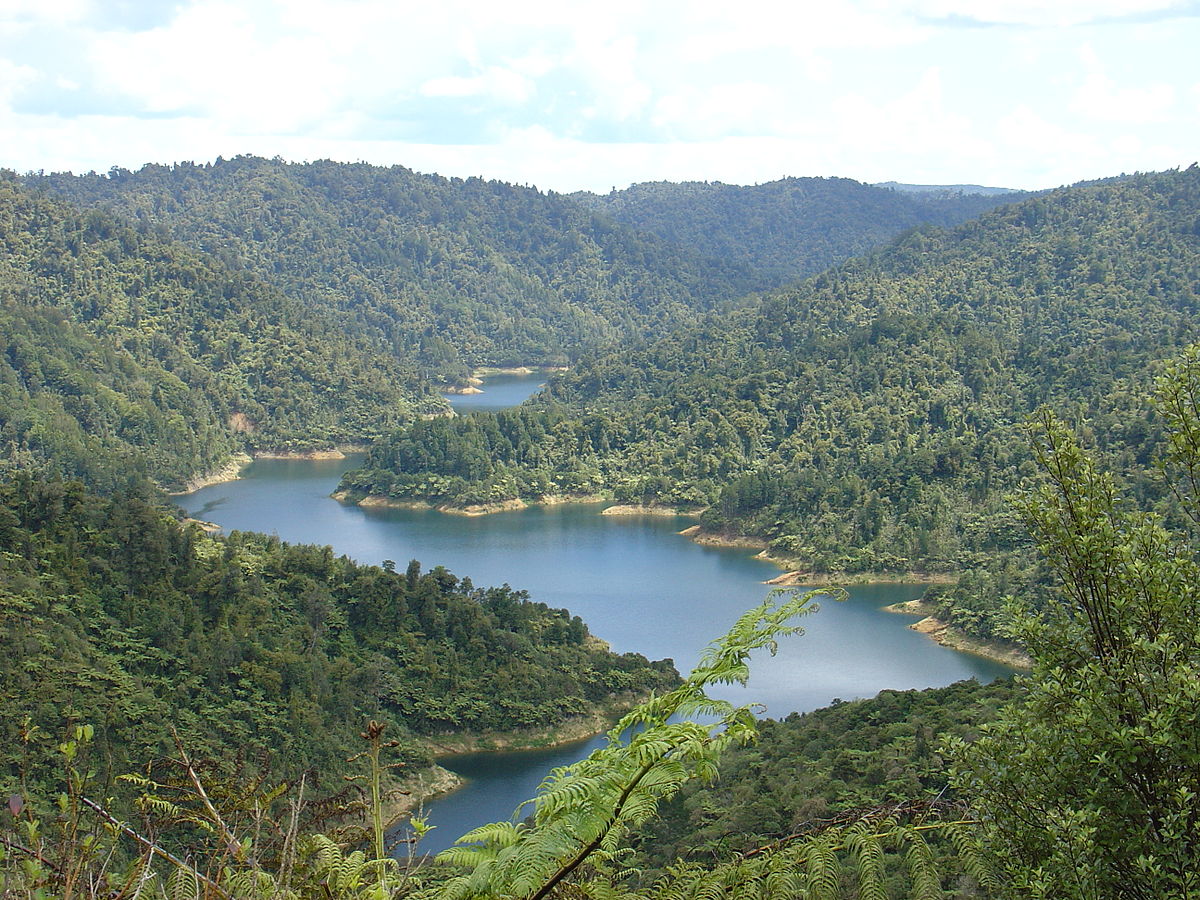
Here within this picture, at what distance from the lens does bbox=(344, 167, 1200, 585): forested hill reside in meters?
55.5

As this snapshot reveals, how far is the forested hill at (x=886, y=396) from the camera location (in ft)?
182

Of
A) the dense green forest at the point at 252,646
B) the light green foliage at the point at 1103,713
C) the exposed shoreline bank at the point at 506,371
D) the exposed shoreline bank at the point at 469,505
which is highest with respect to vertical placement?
the light green foliage at the point at 1103,713

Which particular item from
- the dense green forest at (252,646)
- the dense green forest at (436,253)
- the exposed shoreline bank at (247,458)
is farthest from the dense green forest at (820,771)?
the dense green forest at (436,253)

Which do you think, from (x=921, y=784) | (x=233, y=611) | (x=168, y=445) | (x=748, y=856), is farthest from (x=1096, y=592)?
(x=168, y=445)

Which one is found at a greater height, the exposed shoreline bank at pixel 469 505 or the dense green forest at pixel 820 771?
the dense green forest at pixel 820 771

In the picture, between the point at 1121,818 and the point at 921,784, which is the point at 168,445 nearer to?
the point at 921,784

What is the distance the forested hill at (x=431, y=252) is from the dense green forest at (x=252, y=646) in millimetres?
95405

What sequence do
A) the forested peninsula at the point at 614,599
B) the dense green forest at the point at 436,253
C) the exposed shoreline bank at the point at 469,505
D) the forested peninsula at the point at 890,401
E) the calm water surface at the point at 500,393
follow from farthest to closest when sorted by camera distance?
the dense green forest at the point at 436,253
the calm water surface at the point at 500,393
the exposed shoreline bank at the point at 469,505
the forested peninsula at the point at 890,401
the forested peninsula at the point at 614,599

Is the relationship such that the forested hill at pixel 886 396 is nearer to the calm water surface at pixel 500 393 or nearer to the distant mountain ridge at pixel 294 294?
the calm water surface at pixel 500 393

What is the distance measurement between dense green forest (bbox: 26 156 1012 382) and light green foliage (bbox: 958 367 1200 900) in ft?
413

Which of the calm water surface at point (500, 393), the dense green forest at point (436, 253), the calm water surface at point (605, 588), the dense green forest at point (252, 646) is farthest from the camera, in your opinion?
the dense green forest at point (436, 253)

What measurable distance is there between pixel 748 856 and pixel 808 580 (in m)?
42.8

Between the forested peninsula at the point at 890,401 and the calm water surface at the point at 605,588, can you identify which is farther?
the forested peninsula at the point at 890,401

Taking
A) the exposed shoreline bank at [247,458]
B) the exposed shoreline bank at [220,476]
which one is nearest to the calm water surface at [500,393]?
the exposed shoreline bank at [247,458]
